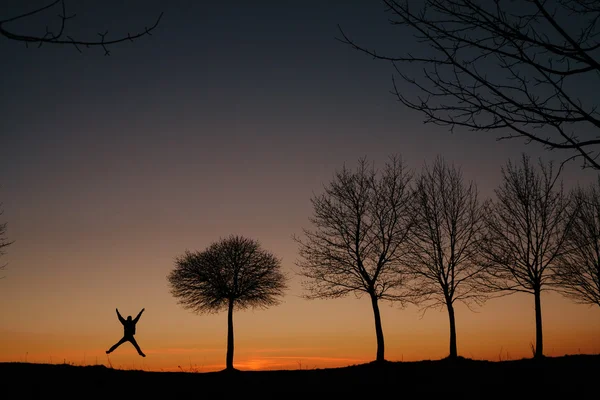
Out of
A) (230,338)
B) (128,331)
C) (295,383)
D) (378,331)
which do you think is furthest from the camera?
(230,338)

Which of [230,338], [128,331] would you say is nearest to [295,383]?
[128,331]

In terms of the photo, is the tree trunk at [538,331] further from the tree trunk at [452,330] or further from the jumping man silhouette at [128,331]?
the jumping man silhouette at [128,331]

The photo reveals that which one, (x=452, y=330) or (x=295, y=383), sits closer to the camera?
(x=295, y=383)

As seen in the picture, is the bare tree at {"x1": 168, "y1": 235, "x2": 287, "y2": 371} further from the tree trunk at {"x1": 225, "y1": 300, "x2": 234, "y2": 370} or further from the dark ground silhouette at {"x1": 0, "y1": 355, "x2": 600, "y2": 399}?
the dark ground silhouette at {"x1": 0, "y1": 355, "x2": 600, "y2": 399}

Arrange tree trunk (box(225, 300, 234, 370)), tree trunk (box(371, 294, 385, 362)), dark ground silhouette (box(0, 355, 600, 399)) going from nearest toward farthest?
dark ground silhouette (box(0, 355, 600, 399))
tree trunk (box(371, 294, 385, 362))
tree trunk (box(225, 300, 234, 370))

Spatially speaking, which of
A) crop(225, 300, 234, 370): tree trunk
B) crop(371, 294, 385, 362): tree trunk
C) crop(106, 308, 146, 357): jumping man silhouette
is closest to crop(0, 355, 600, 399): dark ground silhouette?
crop(106, 308, 146, 357): jumping man silhouette

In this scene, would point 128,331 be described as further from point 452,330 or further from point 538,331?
point 538,331

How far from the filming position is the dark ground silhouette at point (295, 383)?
1010 cm

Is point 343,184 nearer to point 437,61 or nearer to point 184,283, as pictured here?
point 184,283

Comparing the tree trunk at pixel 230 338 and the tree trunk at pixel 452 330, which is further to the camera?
the tree trunk at pixel 230 338

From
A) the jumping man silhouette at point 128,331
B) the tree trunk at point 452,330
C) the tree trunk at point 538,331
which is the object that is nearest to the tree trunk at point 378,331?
the tree trunk at point 452,330

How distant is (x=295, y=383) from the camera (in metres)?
11.7

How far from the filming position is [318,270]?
75.6 feet

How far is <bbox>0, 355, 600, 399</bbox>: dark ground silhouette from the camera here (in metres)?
10.1
